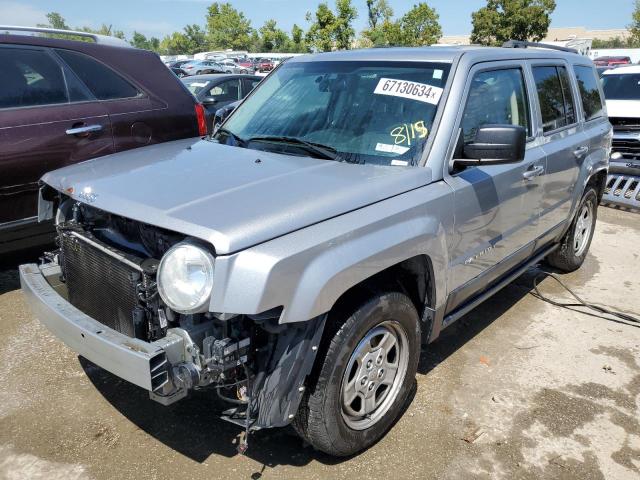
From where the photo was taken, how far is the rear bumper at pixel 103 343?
2.11m

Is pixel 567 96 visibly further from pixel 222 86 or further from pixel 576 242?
pixel 222 86

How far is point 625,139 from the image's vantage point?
8453mm

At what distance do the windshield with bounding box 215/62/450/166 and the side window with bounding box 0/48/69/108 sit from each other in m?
1.84

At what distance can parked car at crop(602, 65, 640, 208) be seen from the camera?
8.00 meters

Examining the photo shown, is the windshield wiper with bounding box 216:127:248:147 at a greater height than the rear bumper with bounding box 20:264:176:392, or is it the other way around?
the windshield wiper with bounding box 216:127:248:147

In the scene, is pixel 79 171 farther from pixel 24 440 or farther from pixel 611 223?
pixel 611 223

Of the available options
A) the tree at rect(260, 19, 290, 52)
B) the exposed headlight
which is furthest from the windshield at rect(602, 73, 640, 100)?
the tree at rect(260, 19, 290, 52)

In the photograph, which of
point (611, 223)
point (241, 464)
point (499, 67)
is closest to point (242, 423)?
point (241, 464)

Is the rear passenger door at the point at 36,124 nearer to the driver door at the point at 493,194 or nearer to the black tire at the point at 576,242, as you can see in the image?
the driver door at the point at 493,194

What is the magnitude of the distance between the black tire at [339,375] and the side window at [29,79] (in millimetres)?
3425

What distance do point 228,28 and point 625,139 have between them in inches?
3198

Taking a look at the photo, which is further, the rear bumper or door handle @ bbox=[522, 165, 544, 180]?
door handle @ bbox=[522, 165, 544, 180]

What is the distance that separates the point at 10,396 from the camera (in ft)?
10.5

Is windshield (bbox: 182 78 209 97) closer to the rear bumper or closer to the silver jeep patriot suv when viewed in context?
the silver jeep patriot suv
